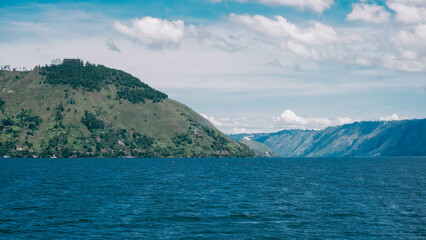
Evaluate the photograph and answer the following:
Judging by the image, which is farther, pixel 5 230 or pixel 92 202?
pixel 92 202

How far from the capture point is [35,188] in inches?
4665

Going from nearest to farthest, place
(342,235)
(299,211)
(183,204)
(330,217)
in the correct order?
(342,235), (330,217), (299,211), (183,204)

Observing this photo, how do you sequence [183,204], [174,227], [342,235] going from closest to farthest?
[342,235] → [174,227] → [183,204]

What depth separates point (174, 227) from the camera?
6619 cm

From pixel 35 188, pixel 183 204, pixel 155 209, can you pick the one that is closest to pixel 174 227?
pixel 155 209

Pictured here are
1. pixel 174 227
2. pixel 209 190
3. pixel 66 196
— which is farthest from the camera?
pixel 209 190

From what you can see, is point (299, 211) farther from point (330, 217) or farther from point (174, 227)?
point (174, 227)

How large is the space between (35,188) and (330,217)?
270 ft

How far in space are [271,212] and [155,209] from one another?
2216 cm

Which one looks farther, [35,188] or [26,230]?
[35,188]

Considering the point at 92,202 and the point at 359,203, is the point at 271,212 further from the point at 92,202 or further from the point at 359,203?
the point at 92,202

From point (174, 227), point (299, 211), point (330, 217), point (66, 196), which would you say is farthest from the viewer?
point (66, 196)

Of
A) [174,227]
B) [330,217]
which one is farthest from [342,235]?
[174,227]

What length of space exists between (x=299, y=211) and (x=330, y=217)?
7.52m
